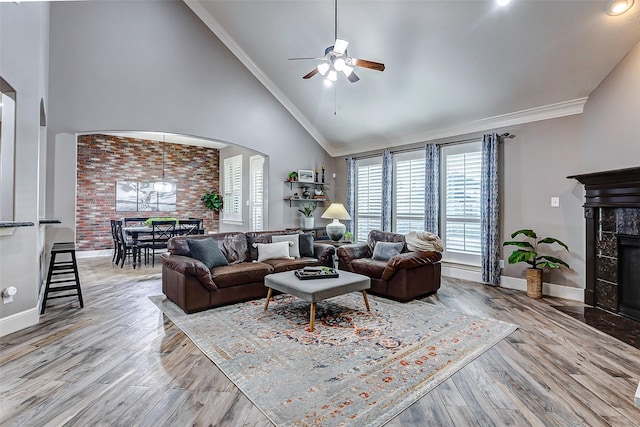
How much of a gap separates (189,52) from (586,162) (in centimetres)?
644

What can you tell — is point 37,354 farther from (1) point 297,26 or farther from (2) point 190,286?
(1) point 297,26

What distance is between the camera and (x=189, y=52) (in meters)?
5.76

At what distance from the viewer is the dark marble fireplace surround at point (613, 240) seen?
3.71 m

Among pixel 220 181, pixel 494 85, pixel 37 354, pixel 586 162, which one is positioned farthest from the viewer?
pixel 220 181

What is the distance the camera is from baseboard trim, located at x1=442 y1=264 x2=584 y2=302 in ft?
14.8

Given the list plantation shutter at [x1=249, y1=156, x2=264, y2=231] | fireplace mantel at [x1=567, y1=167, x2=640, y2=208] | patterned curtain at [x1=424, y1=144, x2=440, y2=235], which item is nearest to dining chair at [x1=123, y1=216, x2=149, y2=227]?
plantation shutter at [x1=249, y1=156, x2=264, y2=231]

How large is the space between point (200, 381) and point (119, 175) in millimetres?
7832

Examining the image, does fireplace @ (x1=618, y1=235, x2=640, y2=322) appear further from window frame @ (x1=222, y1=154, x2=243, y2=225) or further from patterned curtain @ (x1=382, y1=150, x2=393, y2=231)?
window frame @ (x1=222, y1=154, x2=243, y2=225)

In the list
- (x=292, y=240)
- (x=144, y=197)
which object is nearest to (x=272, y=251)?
(x=292, y=240)

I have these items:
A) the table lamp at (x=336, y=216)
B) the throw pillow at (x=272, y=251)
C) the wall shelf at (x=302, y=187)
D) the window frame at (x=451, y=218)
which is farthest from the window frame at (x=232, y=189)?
the window frame at (x=451, y=218)

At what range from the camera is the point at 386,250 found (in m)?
5.01

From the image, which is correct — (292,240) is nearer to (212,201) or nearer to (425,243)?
(425,243)

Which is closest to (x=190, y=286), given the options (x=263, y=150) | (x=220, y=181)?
(x=263, y=150)

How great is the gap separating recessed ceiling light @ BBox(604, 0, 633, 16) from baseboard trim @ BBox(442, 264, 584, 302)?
334 centimetres
